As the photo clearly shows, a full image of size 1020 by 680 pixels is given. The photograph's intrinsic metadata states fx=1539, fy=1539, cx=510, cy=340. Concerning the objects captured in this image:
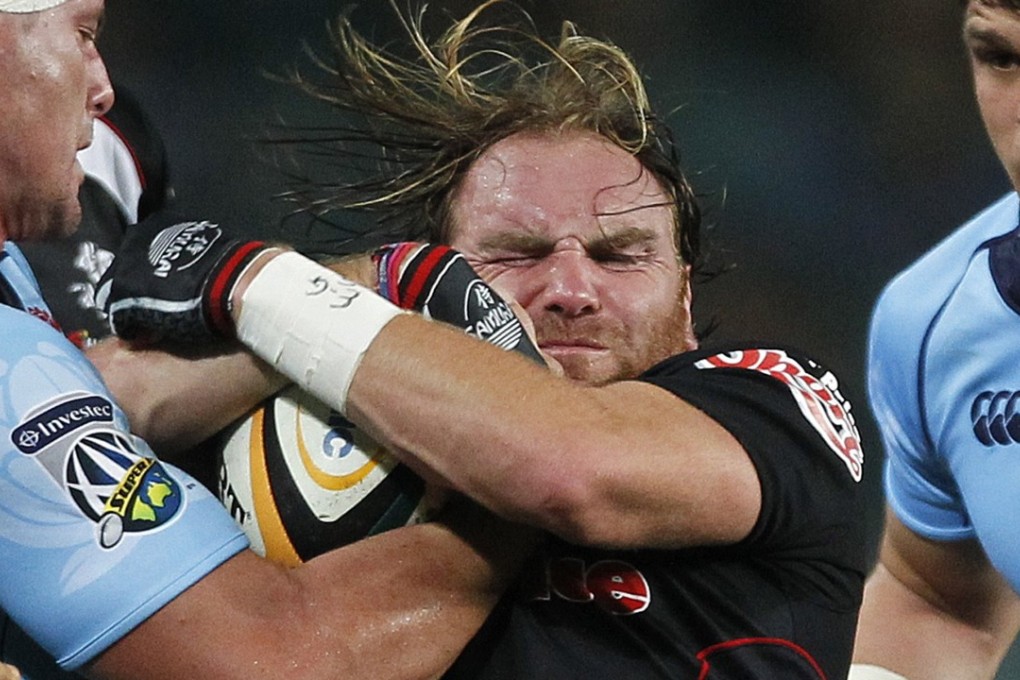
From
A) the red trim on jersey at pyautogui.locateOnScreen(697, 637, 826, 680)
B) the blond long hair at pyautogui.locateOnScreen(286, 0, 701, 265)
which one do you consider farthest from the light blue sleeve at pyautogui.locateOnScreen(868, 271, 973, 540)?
the red trim on jersey at pyautogui.locateOnScreen(697, 637, 826, 680)

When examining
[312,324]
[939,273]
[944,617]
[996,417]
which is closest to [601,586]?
[312,324]

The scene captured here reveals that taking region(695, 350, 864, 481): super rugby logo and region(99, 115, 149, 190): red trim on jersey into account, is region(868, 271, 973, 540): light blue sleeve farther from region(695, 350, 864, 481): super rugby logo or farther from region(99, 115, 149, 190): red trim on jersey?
region(99, 115, 149, 190): red trim on jersey

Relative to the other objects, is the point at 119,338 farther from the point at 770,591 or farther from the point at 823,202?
the point at 823,202

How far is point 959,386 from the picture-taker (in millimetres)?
2217

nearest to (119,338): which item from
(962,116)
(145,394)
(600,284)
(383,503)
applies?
(145,394)

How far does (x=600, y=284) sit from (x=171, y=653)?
795 millimetres

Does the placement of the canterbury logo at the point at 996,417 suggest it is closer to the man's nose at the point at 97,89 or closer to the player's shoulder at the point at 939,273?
the player's shoulder at the point at 939,273

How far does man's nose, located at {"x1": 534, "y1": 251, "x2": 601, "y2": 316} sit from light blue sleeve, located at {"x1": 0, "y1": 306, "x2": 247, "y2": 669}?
638mm

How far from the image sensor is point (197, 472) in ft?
5.83

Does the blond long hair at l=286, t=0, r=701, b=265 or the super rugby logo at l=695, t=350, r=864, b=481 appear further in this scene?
the blond long hair at l=286, t=0, r=701, b=265

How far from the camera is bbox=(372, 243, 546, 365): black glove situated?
66.1 inches

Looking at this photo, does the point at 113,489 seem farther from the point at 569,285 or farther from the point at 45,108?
the point at 569,285

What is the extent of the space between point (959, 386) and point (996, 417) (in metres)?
0.08

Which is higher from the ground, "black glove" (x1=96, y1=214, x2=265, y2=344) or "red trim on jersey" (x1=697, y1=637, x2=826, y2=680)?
"black glove" (x1=96, y1=214, x2=265, y2=344)
